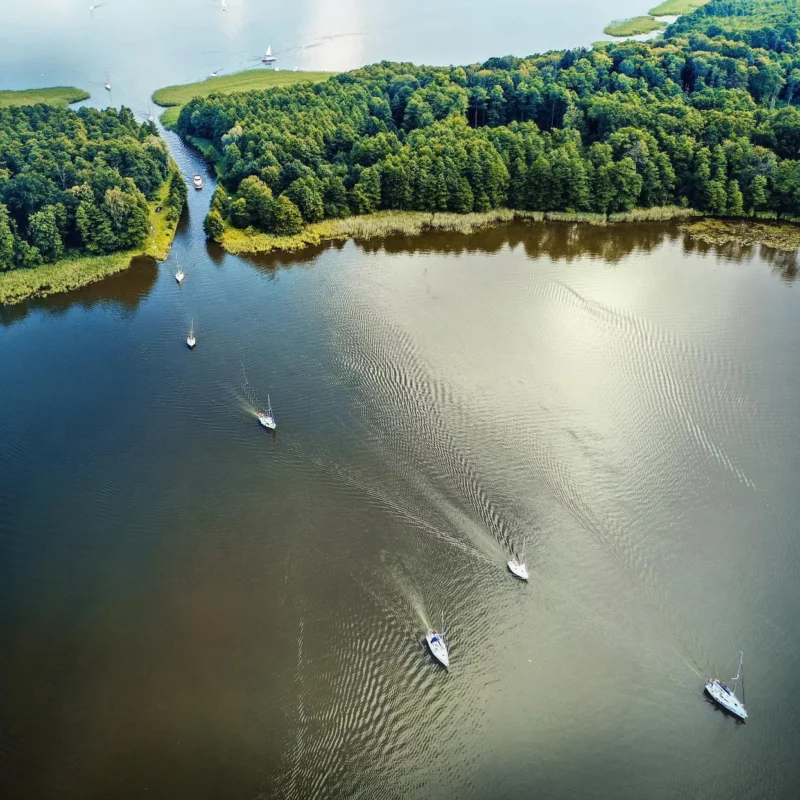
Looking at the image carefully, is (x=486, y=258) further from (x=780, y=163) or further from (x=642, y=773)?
(x=642, y=773)

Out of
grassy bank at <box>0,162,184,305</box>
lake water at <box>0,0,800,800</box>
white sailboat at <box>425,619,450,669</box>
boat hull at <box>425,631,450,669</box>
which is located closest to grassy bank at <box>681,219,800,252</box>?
lake water at <box>0,0,800,800</box>

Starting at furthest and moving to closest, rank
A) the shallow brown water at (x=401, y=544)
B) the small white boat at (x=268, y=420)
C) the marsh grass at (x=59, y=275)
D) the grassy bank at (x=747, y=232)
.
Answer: the grassy bank at (x=747, y=232) < the marsh grass at (x=59, y=275) < the small white boat at (x=268, y=420) < the shallow brown water at (x=401, y=544)

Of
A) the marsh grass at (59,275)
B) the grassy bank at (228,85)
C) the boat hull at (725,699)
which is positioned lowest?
the boat hull at (725,699)

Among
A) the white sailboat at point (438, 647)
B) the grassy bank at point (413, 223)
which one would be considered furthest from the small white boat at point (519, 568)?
the grassy bank at point (413, 223)

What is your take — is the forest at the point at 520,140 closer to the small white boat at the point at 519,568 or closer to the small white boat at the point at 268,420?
the small white boat at the point at 268,420

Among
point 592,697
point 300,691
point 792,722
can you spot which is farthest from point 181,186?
point 792,722

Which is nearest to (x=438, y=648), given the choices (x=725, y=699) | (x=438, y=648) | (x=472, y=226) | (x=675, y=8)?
(x=438, y=648)

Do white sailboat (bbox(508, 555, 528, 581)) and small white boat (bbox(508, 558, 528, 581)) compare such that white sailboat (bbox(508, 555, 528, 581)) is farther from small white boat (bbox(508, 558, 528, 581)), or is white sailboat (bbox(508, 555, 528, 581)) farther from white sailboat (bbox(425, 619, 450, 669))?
white sailboat (bbox(425, 619, 450, 669))
